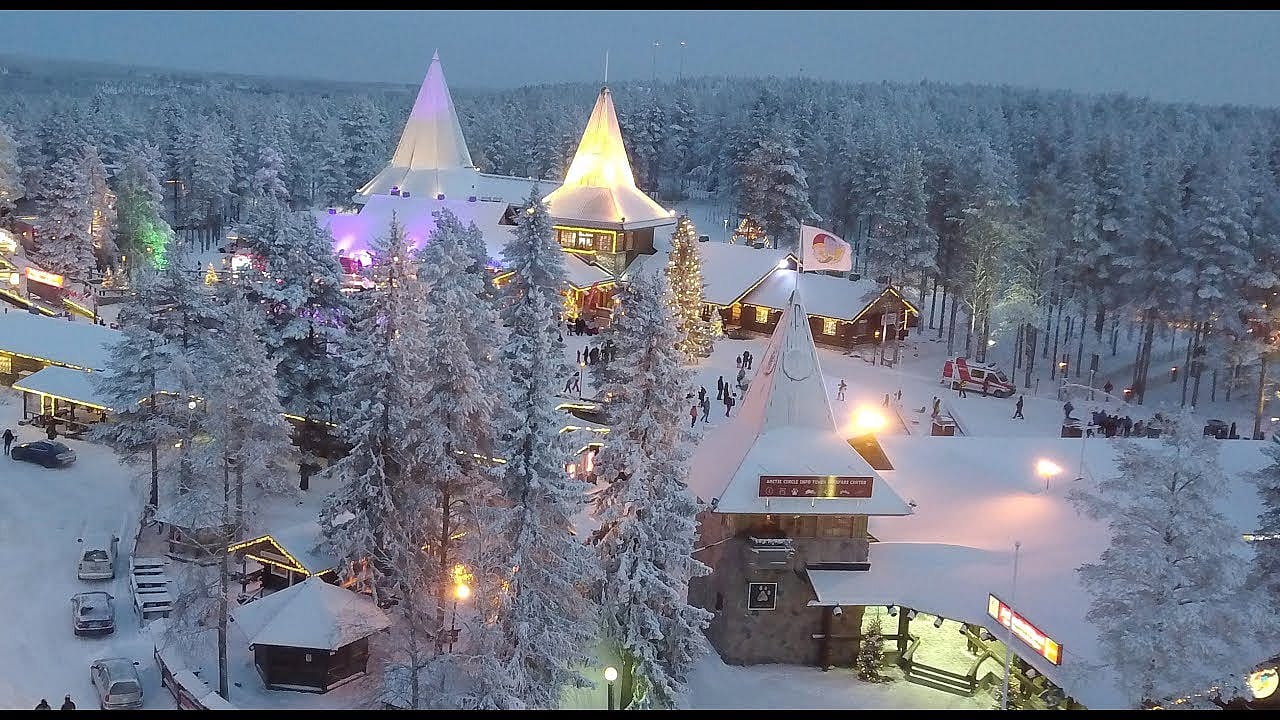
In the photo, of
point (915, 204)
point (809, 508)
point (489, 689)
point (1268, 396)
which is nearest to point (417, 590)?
point (489, 689)

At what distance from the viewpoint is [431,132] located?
66.6 metres

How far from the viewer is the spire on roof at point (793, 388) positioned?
25.1 m

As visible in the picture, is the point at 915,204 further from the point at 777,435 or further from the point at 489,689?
the point at 489,689

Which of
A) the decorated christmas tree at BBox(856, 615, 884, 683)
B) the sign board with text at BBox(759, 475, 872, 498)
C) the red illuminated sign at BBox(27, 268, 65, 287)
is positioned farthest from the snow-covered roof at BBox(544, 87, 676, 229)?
the decorated christmas tree at BBox(856, 615, 884, 683)

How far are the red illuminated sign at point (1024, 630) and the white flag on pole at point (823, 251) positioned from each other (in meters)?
11.6

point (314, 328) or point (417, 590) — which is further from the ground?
point (314, 328)

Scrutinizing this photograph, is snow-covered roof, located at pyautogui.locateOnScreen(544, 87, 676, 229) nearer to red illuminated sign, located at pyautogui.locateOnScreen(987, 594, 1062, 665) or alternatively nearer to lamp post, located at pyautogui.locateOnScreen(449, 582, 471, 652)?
lamp post, located at pyautogui.locateOnScreen(449, 582, 471, 652)

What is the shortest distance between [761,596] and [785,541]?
134 centimetres

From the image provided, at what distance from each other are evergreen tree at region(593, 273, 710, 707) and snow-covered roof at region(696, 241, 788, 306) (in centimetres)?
3145

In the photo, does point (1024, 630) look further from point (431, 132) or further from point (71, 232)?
point (431, 132)

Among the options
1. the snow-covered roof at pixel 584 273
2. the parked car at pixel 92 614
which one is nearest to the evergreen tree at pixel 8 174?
the snow-covered roof at pixel 584 273

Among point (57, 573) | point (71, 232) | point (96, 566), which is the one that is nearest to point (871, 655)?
point (96, 566)

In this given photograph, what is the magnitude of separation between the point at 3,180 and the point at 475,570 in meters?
57.8

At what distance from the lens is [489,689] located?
19.0 metres
